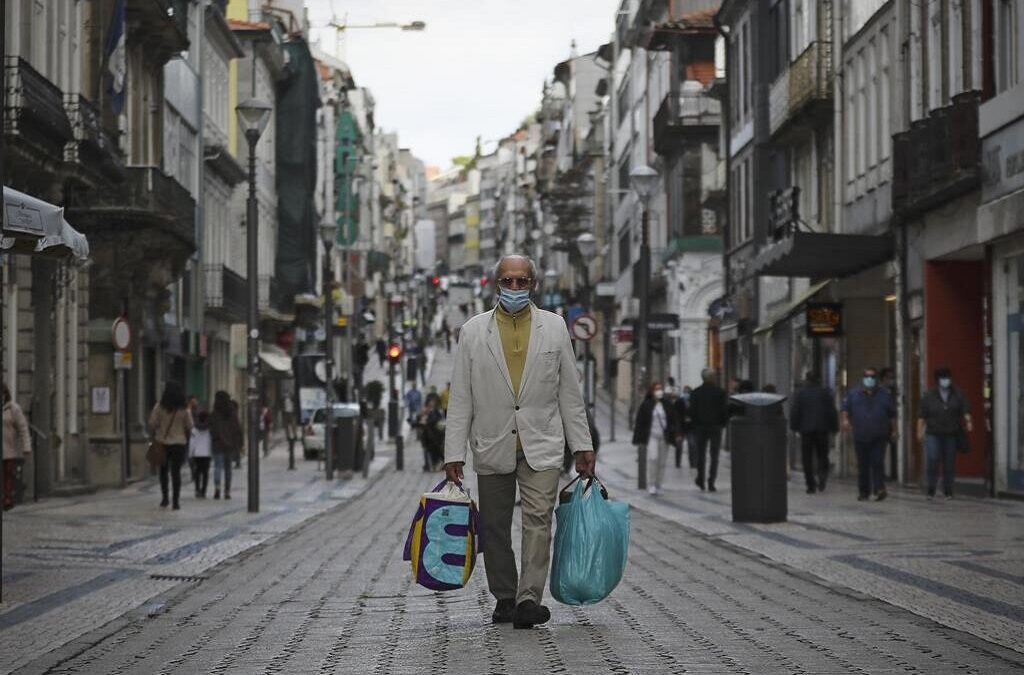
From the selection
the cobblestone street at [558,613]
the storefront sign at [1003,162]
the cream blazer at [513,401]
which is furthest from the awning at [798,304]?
the cream blazer at [513,401]

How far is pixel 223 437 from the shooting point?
31938mm

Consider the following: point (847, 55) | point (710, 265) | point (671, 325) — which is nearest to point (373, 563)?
point (847, 55)

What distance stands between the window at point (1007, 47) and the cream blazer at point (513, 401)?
55.9 feet

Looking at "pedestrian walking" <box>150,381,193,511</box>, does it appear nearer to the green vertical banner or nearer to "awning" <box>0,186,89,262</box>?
"awning" <box>0,186,89,262</box>

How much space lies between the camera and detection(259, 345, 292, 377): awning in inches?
2827

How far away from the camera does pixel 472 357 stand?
36.7ft

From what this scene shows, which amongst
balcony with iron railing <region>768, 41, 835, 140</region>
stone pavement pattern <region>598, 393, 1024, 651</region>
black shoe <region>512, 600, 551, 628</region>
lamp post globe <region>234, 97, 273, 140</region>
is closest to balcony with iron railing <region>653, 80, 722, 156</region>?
balcony with iron railing <region>768, 41, 835, 140</region>

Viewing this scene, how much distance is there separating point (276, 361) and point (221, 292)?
16.0 m

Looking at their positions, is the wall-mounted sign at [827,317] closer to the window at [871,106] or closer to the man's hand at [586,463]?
the window at [871,106]

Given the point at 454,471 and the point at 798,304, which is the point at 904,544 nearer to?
the point at 454,471

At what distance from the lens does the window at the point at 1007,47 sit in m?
27.0

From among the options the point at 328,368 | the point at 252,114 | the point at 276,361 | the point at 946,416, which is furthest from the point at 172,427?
the point at 276,361

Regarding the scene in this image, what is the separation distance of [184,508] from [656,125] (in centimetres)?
4231

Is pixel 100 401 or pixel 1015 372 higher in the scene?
pixel 1015 372
